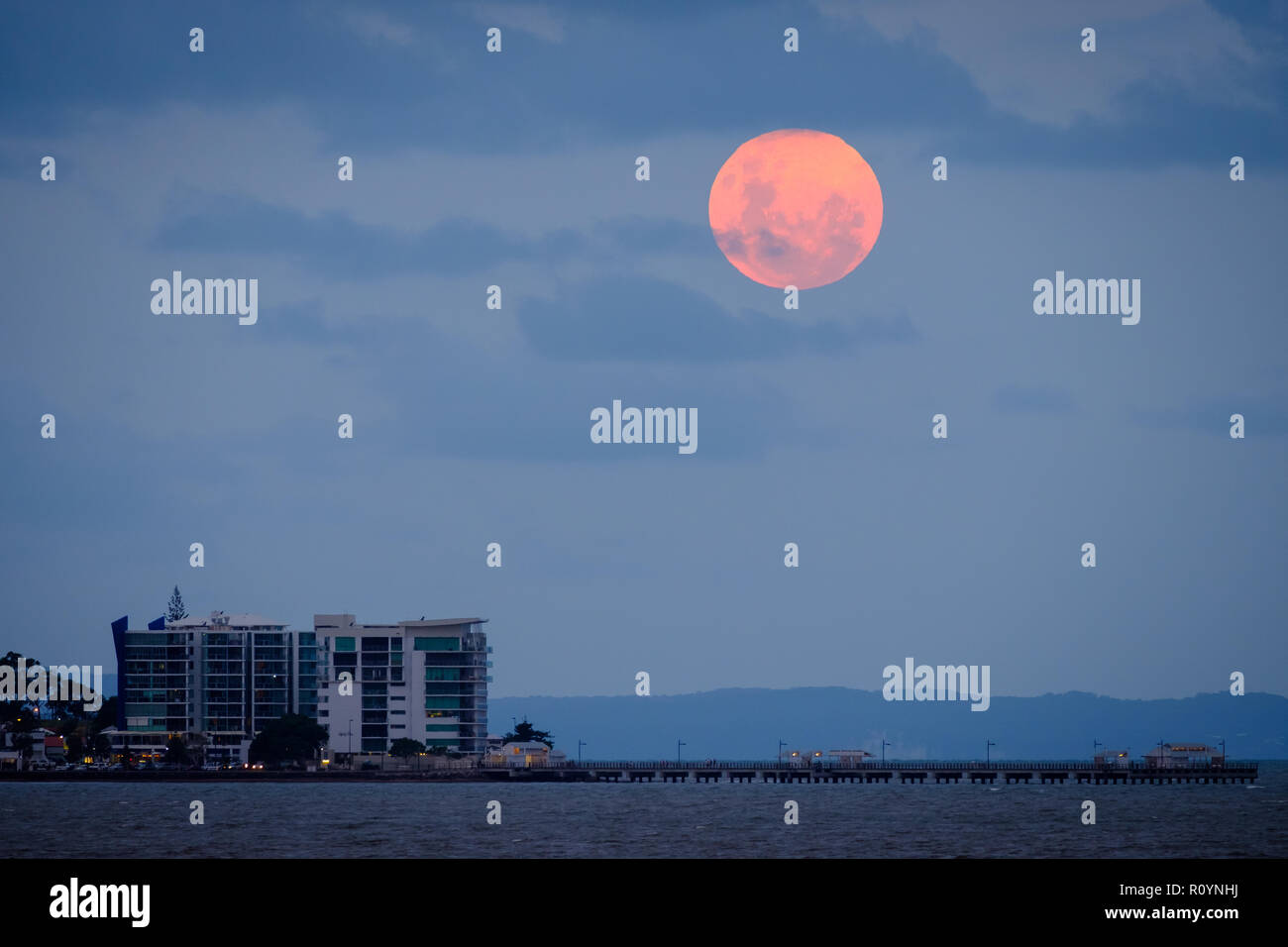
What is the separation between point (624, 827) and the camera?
132625 mm

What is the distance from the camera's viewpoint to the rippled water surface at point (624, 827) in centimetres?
10606

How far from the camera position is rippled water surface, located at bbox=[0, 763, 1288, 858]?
106062mm

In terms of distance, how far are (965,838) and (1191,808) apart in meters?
68.0
